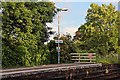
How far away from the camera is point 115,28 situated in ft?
108

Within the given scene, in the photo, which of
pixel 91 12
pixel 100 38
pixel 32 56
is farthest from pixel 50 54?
pixel 91 12

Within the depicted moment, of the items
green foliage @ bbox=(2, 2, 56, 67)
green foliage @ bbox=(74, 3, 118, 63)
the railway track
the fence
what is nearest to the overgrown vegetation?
green foliage @ bbox=(2, 2, 56, 67)

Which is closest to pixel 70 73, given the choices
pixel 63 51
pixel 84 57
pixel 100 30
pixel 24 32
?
pixel 24 32

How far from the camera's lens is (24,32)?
2245 cm

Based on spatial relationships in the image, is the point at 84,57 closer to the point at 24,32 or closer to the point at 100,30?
the point at 24,32

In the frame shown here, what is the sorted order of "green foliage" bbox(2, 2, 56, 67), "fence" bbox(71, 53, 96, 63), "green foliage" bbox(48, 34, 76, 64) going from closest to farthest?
"green foliage" bbox(2, 2, 56, 67)
"fence" bbox(71, 53, 96, 63)
"green foliage" bbox(48, 34, 76, 64)

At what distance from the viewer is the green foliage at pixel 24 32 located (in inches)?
829

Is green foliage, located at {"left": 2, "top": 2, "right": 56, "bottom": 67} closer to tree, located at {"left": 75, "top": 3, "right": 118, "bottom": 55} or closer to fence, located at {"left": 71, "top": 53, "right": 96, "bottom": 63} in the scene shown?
fence, located at {"left": 71, "top": 53, "right": 96, "bottom": 63}

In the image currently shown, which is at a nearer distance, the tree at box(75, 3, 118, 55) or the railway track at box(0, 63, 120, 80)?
the railway track at box(0, 63, 120, 80)

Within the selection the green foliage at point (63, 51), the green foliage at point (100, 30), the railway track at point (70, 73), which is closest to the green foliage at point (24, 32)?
the green foliage at point (63, 51)

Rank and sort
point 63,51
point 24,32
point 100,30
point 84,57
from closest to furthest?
point 24,32 < point 84,57 < point 63,51 < point 100,30

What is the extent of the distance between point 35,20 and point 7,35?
2.95m

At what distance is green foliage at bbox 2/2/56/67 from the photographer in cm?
2106

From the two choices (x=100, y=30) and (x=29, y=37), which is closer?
(x=29, y=37)
